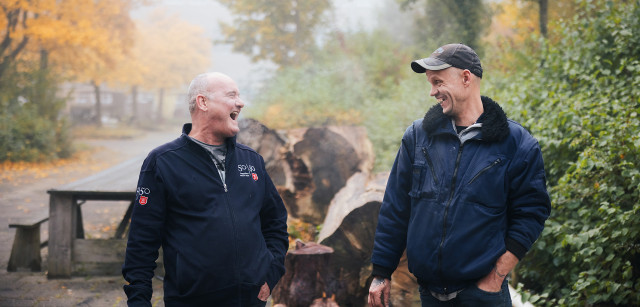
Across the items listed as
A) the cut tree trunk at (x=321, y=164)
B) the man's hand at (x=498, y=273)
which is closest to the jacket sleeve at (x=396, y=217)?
the man's hand at (x=498, y=273)

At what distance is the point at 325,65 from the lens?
51.0 ft

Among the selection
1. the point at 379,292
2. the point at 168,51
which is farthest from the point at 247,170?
the point at 168,51

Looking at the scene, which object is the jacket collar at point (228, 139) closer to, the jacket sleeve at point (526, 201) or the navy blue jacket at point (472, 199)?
the navy blue jacket at point (472, 199)

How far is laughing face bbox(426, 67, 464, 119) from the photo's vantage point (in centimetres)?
236

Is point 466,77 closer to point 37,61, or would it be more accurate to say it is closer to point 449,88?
point 449,88

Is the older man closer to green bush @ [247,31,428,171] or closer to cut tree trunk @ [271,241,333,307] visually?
cut tree trunk @ [271,241,333,307]

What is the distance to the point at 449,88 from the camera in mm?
2367

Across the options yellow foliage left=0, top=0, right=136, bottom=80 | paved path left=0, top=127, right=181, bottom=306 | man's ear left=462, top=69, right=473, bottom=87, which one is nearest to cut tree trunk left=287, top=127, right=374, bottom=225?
paved path left=0, top=127, right=181, bottom=306

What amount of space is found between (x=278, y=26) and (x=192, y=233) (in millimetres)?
16663

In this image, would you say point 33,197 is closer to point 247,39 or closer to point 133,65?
point 247,39

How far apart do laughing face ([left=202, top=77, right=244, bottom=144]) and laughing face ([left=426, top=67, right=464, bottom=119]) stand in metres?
0.97

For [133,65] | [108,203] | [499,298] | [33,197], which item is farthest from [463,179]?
[133,65]

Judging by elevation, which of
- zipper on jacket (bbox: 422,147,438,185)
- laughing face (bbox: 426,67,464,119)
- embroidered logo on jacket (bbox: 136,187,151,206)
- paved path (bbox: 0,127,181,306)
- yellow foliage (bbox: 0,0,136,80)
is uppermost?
yellow foliage (bbox: 0,0,136,80)

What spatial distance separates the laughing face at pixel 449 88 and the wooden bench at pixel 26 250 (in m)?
5.21
